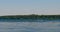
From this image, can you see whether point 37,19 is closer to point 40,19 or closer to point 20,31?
point 40,19

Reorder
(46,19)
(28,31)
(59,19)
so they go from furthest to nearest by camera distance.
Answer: (46,19)
(59,19)
(28,31)

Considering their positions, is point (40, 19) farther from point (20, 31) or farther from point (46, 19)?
point (20, 31)

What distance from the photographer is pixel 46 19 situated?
19312 millimetres

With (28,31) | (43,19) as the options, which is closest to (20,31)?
(28,31)

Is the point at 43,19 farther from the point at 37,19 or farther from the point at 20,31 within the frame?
the point at 20,31

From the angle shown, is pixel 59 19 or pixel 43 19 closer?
pixel 59 19

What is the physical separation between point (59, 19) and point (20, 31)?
33.2 ft

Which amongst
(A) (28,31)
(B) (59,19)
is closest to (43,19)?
(B) (59,19)

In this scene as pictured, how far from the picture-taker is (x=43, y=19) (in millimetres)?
19797

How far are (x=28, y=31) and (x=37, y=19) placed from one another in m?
10.9

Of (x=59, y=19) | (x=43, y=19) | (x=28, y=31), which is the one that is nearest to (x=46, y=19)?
(x=43, y=19)

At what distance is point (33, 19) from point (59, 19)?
10.8ft

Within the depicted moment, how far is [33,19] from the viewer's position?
63.8 ft

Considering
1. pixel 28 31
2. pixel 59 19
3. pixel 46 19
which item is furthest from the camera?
pixel 46 19
